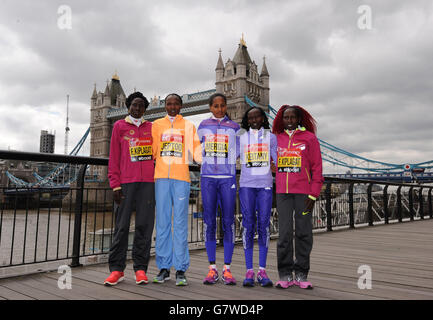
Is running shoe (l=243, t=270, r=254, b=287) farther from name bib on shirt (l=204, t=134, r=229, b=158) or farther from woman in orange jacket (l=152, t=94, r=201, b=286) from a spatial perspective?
name bib on shirt (l=204, t=134, r=229, b=158)

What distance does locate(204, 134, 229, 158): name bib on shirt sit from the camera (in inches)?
103

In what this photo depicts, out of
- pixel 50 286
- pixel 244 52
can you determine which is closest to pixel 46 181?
pixel 244 52

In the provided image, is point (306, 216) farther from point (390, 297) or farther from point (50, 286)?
point (50, 286)

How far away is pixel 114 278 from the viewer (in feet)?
8.12

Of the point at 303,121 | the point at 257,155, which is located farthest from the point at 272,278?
the point at 303,121

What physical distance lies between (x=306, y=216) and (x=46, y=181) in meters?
57.4

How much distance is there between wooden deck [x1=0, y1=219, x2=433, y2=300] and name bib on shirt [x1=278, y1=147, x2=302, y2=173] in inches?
35.4

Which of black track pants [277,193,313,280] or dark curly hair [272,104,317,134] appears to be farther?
dark curly hair [272,104,317,134]

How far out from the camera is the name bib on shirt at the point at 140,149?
2611 millimetres

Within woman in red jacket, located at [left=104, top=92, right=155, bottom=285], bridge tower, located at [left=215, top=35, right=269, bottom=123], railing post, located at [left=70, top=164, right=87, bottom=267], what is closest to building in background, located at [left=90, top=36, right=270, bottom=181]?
bridge tower, located at [left=215, top=35, right=269, bottom=123]

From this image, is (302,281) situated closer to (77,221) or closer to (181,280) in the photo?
(181,280)

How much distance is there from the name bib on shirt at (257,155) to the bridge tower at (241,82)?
4847cm

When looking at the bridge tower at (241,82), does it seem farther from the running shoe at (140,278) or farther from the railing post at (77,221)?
the running shoe at (140,278)

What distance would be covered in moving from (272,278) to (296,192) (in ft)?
2.61
